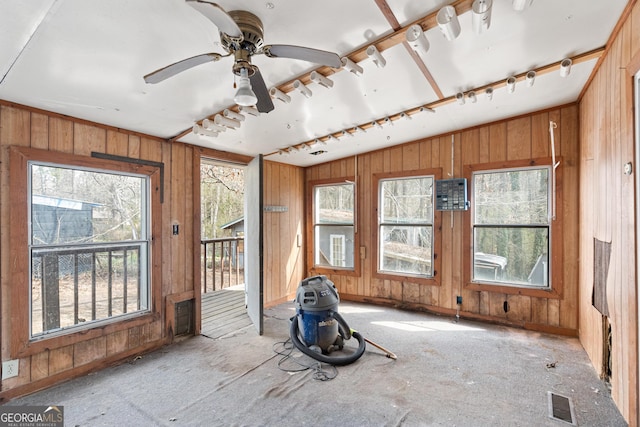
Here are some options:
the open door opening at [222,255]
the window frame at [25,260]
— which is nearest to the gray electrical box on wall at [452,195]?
the open door opening at [222,255]

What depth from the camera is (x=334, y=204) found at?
5207 millimetres

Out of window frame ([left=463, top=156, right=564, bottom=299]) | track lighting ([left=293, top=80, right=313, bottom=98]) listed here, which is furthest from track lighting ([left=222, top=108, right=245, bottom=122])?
window frame ([left=463, top=156, right=564, bottom=299])

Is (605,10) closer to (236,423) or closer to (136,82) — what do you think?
(136,82)

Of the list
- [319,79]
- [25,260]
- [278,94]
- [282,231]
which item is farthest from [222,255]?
[319,79]

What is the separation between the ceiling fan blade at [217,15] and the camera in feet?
3.34

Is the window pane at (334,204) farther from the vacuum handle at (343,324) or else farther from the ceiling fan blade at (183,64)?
the ceiling fan blade at (183,64)

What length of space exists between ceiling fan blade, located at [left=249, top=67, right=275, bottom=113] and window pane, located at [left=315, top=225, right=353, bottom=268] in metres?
3.40

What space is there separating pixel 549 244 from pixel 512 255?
40 centimetres

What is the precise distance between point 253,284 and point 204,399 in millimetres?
1643

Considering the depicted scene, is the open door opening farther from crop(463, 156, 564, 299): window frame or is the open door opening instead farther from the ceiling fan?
crop(463, 156, 564, 299): window frame

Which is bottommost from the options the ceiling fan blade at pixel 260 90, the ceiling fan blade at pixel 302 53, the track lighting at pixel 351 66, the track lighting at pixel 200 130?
the ceiling fan blade at pixel 260 90

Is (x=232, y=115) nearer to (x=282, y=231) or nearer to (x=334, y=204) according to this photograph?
(x=282, y=231)

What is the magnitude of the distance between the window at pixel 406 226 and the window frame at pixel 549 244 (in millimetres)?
479

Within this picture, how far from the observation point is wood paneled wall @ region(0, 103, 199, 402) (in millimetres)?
2246
